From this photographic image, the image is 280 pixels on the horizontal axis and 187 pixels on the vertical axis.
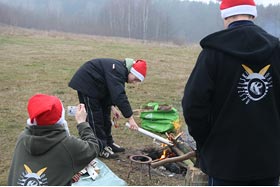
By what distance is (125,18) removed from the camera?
57500mm

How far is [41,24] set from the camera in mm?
54469

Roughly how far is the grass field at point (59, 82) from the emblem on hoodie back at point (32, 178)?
217cm

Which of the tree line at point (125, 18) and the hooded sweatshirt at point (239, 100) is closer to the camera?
the hooded sweatshirt at point (239, 100)

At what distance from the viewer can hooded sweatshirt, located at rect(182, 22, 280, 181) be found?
230cm

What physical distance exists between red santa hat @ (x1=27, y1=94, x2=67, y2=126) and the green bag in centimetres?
394

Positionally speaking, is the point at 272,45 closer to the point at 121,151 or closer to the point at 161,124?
the point at 121,151

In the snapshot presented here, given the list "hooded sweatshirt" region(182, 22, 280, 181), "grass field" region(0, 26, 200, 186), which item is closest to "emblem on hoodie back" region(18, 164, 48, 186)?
"hooded sweatshirt" region(182, 22, 280, 181)

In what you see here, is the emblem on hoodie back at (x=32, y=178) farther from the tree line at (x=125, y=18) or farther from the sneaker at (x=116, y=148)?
the tree line at (x=125, y=18)

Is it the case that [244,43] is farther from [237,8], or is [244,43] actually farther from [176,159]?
[176,159]

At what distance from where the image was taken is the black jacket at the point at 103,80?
4.70m

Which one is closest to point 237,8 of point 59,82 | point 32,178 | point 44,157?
point 44,157

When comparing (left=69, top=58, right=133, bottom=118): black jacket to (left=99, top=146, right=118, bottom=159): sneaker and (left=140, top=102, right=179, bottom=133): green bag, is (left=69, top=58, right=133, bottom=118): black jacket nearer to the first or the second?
(left=99, top=146, right=118, bottom=159): sneaker

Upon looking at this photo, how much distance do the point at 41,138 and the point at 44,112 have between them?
160 mm

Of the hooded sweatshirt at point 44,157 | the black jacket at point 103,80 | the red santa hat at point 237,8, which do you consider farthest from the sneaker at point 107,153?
the red santa hat at point 237,8
